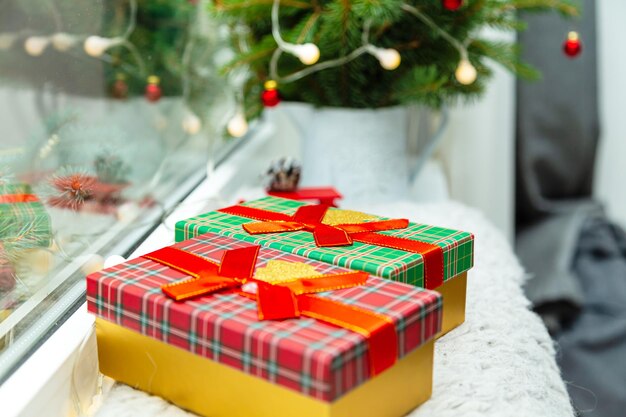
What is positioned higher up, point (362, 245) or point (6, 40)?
point (6, 40)

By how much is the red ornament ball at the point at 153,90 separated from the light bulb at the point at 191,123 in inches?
4.0

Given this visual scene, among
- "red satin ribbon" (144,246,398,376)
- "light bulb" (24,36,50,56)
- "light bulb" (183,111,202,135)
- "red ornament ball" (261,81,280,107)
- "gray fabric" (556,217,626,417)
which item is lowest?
"gray fabric" (556,217,626,417)

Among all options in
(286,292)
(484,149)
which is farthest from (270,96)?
(484,149)

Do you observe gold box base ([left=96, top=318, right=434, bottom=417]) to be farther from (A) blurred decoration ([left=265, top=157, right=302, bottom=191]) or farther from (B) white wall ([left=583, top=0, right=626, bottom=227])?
(B) white wall ([left=583, top=0, right=626, bottom=227])

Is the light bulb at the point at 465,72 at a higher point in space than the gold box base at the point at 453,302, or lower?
higher

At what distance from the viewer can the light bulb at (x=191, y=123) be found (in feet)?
3.76

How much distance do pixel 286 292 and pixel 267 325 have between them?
0.13 ft

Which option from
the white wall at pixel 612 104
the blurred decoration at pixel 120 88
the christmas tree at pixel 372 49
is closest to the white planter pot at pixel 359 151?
the christmas tree at pixel 372 49

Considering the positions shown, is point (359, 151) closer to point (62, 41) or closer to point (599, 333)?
point (62, 41)

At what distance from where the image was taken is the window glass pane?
579 mm

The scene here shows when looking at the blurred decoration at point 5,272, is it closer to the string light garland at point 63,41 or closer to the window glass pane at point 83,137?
the window glass pane at point 83,137

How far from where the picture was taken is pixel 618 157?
1.55 m

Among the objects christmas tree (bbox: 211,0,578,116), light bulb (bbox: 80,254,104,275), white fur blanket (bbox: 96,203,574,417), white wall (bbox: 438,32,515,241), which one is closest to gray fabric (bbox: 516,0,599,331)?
white wall (bbox: 438,32,515,241)

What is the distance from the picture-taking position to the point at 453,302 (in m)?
0.63
